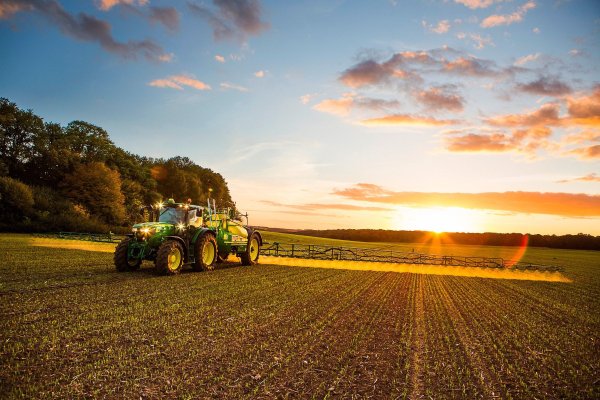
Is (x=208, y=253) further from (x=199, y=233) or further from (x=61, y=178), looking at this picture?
(x=61, y=178)

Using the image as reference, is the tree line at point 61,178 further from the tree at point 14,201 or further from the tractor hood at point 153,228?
the tractor hood at point 153,228

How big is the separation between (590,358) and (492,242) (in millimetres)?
108111

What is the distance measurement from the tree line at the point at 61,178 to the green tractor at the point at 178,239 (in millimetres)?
23709

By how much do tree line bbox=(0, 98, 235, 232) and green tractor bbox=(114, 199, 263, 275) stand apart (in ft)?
77.8

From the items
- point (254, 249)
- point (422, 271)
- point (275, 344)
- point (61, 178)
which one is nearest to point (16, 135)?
point (61, 178)

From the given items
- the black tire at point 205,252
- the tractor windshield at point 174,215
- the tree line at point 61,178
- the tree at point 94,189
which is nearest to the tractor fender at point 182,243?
the black tire at point 205,252

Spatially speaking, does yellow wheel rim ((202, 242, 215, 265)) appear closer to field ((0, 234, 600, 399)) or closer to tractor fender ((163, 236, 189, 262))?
tractor fender ((163, 236, 189, 262))

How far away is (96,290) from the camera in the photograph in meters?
12.3

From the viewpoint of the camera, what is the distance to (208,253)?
19109 millimetres

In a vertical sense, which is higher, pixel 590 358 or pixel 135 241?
pixel 135 241

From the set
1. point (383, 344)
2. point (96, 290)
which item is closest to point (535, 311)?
point (383, 344)

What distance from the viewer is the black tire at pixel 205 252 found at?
17.9 meters

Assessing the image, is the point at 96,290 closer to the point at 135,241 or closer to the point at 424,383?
the point at 135,241

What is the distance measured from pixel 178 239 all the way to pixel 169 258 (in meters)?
1.06
